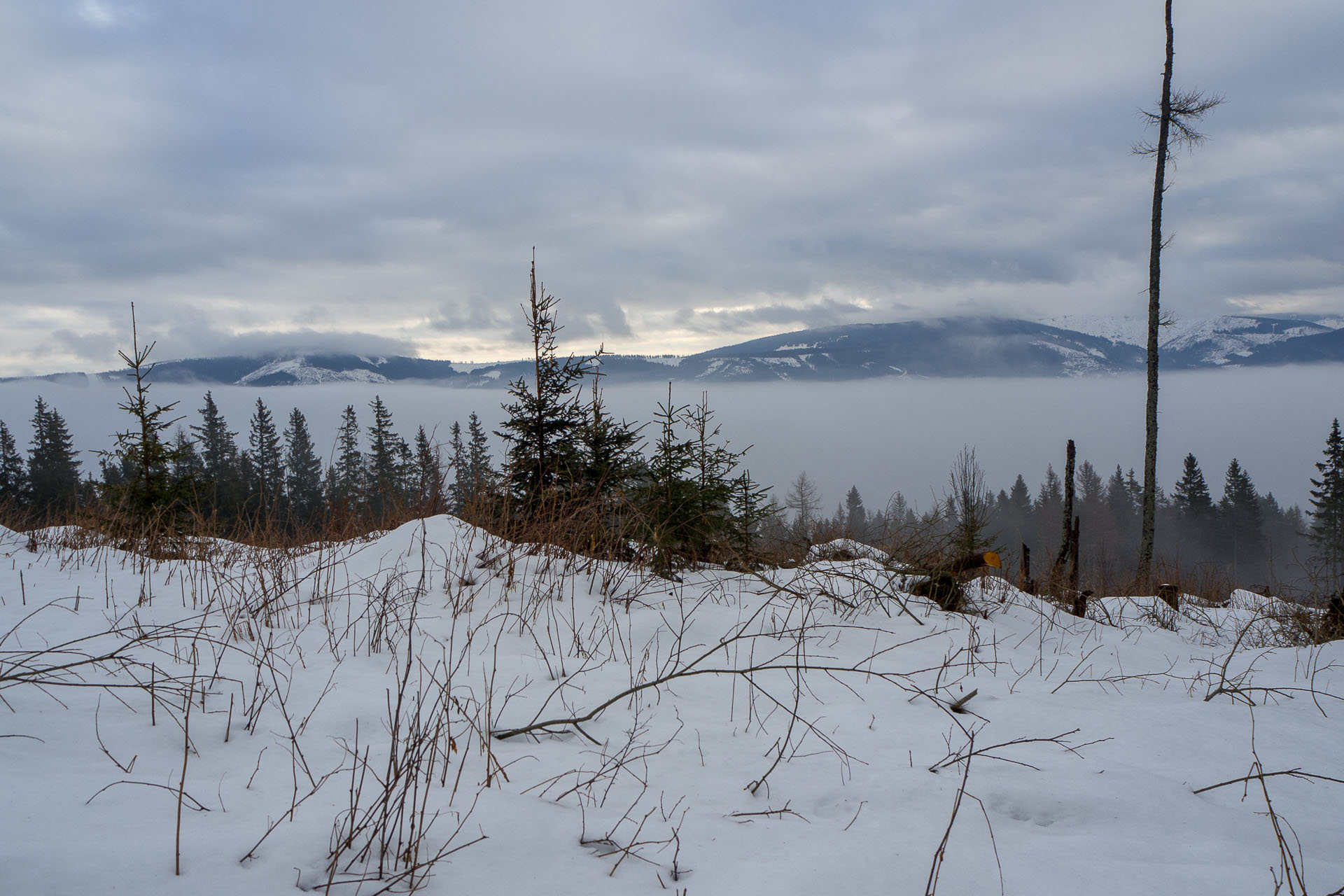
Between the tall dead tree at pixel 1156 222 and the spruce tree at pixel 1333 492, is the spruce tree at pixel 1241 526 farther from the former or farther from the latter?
the tall dead tree at pixel 1156 222

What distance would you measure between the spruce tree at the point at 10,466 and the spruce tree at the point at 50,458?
0.89 meters

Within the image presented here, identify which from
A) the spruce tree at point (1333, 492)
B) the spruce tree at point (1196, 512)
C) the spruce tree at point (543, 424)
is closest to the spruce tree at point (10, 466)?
the spruce tree at point (543, 424)

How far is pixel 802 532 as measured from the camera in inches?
320

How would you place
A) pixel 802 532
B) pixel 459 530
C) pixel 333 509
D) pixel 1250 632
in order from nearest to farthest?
pixel 459 530 < pixel 333 509 < pixel 1250 632 < pixel 802 532

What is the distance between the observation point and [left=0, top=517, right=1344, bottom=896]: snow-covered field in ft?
5.28

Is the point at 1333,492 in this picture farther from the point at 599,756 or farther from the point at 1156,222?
the point at 599,756

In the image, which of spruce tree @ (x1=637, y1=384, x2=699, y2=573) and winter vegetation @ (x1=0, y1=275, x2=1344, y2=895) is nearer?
winter vegetation @ (x1=0, y1=275, x2=1344, y2=895)

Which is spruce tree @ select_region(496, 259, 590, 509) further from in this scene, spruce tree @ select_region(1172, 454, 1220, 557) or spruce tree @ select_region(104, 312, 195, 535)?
spruce tree @ select_region(1172, 454, 1220, 557)

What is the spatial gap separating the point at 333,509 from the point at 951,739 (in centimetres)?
544

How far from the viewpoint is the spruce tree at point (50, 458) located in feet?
128

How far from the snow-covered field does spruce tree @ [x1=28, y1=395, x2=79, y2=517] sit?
4876cm

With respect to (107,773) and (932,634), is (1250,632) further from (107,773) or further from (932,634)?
(107,773)

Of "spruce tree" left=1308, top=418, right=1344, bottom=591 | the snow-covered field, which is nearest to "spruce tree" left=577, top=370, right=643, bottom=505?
the snow-covered field

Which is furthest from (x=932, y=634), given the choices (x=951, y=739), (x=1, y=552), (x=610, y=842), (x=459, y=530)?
(x=1, y=552)
